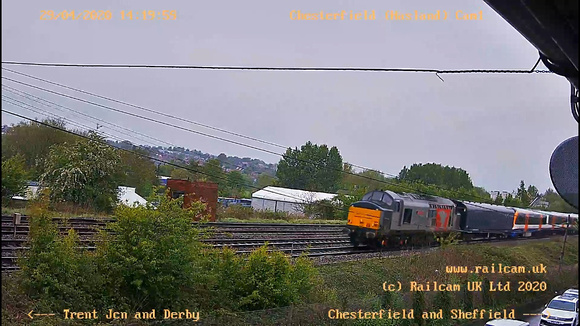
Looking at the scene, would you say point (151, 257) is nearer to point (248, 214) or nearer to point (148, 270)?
point (148, 270)

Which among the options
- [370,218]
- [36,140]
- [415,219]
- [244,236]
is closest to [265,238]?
[244,236]

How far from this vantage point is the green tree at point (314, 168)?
3091 centimetres

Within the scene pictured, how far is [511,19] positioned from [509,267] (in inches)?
839

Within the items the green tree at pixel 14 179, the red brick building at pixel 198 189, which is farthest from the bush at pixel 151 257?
the red brick building at pixel 198 189

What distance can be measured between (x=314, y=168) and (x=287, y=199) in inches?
94.9

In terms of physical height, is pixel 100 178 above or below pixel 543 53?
below

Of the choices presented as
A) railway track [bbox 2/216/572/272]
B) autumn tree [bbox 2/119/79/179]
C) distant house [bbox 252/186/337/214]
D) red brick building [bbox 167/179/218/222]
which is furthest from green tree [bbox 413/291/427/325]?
autumn tree [bbox 2/119/79/179]

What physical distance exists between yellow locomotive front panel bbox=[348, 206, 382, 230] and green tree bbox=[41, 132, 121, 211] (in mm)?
10645

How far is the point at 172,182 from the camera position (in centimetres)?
2377

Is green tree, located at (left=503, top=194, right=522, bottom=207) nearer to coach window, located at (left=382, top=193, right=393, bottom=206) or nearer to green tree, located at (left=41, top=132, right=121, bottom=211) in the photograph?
coach window, located at (left=382, top=193, right=393, bottom=206)

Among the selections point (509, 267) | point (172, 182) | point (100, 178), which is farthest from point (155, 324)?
point (100, 178)

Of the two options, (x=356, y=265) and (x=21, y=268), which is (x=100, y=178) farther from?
(x=21, y=268)

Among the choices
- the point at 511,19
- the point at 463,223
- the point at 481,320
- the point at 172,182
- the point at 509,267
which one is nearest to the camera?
the point at 511,19

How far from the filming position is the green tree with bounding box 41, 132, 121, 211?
85.3 feet
